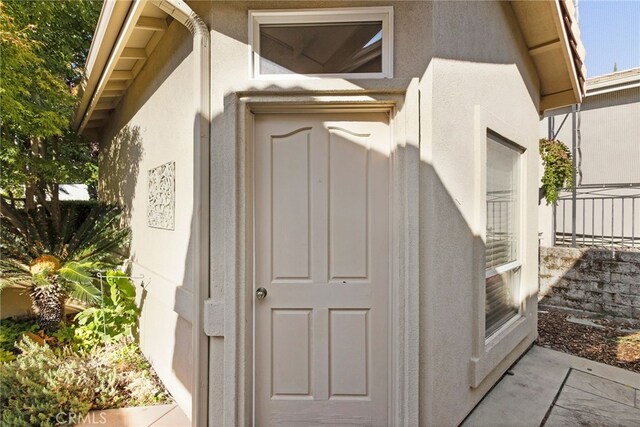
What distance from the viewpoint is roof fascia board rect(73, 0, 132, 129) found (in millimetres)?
2945

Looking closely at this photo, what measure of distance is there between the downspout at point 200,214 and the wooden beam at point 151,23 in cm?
104

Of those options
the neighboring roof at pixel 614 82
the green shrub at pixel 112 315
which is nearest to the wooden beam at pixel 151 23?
the green shrub at pixel 112 315

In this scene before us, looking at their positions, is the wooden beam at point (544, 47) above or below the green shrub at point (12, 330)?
above

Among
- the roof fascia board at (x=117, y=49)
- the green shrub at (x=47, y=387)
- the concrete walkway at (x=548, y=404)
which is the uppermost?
the roof fascia board at (x=117, y=49)

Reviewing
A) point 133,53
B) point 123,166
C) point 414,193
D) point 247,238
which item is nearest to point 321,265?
point 247,238

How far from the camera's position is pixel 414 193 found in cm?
234

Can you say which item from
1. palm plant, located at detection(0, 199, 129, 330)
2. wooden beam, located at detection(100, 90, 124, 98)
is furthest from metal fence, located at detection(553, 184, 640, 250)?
wooden beam, located at detection(100, 90, 124, 98)

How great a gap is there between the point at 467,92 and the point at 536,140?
2.27m

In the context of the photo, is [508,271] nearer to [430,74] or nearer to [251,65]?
[430,74]

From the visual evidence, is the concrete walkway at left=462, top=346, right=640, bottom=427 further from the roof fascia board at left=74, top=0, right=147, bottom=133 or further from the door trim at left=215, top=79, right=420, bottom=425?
the roof fascia board at left=74, top=0, right=147, bottom=133

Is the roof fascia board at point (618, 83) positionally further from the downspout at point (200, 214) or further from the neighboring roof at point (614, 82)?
the downspout at point (200, 214)

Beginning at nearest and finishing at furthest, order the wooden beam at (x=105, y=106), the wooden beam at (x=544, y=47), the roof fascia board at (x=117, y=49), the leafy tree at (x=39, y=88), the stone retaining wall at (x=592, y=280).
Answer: the roof fascia board at (x=117, y=49)
the leafy tree at (x=39, y=88)
the wooden beam at (x=544, y=47)
the stone retaining wall at (x=592, y=280)
the wooden beam at (x=105, y=106)

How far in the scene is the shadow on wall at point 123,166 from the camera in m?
4.48

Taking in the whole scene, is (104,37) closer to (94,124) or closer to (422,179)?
(422,179)
